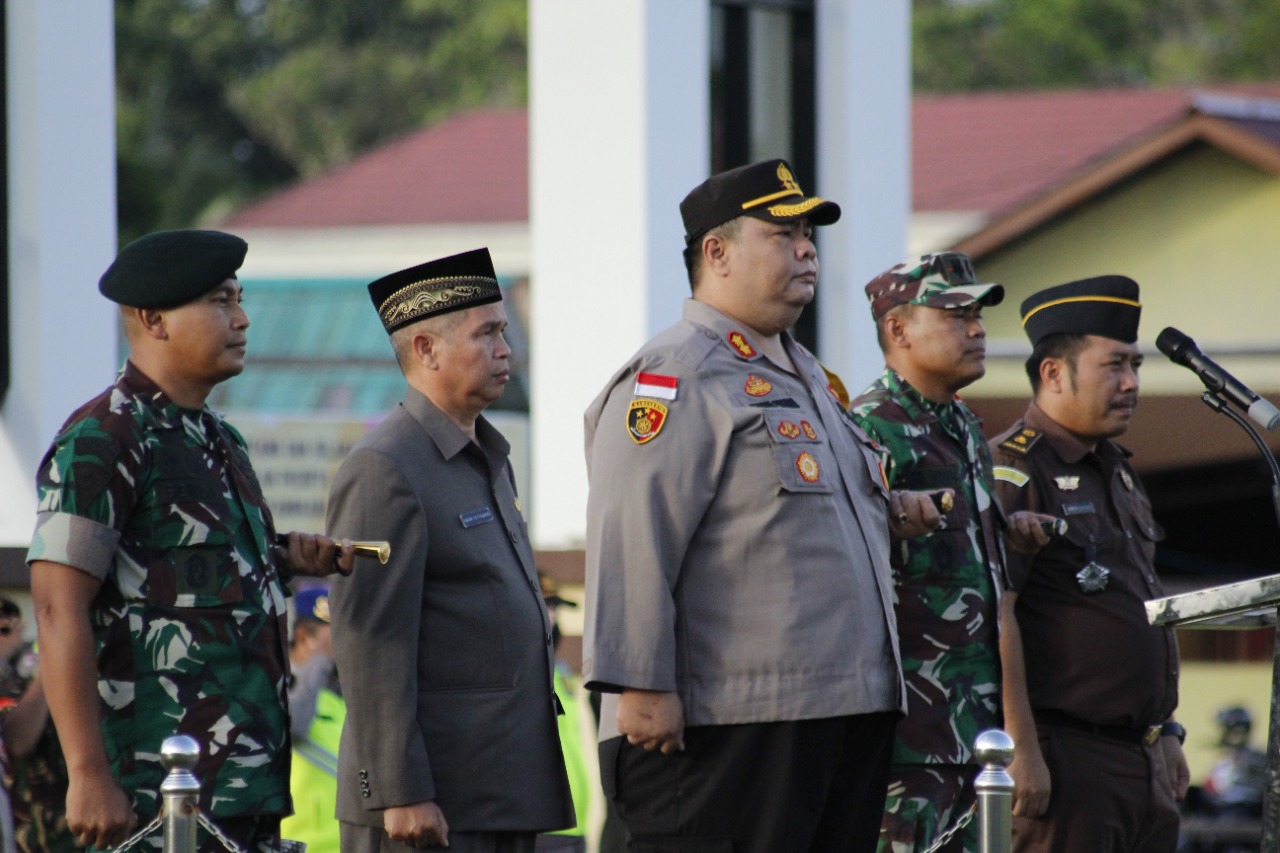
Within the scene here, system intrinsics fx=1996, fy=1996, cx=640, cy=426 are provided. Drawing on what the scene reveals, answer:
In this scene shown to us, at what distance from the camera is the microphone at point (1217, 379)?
14.3 feet

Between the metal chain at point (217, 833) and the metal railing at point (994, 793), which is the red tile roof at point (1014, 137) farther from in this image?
the metal chain at point (217, 833)

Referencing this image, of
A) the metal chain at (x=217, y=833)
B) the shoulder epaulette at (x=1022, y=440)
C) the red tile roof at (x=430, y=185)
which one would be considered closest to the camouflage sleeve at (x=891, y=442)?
the shoulder epaulette at (x=1022, y=440)

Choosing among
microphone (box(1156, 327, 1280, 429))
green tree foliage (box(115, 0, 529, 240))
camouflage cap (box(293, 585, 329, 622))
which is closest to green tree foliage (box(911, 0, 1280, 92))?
green tree foliage (box(115, 0, 529, 240))

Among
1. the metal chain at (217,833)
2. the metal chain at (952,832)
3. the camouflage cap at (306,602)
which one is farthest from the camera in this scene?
the camouflage cap at (306,602)

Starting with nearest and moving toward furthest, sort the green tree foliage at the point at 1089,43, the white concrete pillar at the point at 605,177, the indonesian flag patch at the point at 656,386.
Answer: the indonesian flag patch at the point at 656,386 < the white concrete pillar at the point at 605,177 < the green tree foliage at the point at 1089,43

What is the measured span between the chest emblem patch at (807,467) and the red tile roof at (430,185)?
2008 cm

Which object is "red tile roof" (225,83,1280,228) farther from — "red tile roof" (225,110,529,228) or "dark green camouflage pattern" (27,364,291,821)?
"dark green camouflage pattern" (27,364,291,821)

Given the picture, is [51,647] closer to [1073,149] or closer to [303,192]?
[1073,149]

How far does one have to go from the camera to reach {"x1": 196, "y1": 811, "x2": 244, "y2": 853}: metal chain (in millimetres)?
3980

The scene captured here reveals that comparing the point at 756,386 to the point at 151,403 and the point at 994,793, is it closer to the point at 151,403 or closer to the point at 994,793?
the point at 994,793

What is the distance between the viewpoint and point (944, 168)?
23.2 metres

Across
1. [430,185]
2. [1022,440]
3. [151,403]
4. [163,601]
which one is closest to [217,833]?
[163,601]

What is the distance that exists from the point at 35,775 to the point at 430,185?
23.2 m

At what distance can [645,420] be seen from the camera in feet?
13.8
